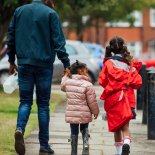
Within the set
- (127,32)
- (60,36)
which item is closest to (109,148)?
(60,36)

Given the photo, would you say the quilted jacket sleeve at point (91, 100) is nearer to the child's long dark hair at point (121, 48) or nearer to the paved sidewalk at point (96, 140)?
the child's long dark hair at point (121, 48)

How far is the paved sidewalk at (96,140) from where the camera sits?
9812 millimetres

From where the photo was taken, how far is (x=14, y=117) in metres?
13.3

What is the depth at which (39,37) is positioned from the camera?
29.1 feet

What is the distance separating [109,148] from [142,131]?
7.57ft

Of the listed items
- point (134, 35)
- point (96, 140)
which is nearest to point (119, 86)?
point (96, 140)

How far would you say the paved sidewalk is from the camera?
981 cm

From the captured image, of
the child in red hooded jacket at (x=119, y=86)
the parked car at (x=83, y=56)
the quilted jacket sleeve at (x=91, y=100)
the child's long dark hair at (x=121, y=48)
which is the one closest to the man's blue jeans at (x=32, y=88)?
the quilted jacket sleeve at (x=91, y=100)

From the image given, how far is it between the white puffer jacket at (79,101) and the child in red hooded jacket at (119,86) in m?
0.22

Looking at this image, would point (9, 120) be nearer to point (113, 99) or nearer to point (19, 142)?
point (113, 99)

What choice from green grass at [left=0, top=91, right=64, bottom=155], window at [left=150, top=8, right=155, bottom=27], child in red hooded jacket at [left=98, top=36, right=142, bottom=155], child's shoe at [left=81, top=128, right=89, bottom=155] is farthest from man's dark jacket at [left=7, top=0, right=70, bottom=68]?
window at [left=150, top=8, right=155, bottom=27]

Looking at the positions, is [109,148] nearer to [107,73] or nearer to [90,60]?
[107,73]

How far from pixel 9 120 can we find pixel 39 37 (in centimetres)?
410

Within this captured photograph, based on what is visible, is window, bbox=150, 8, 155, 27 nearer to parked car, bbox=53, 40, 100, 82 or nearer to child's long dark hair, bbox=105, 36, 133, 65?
parked car, bbox=53, 40, 100, 82
